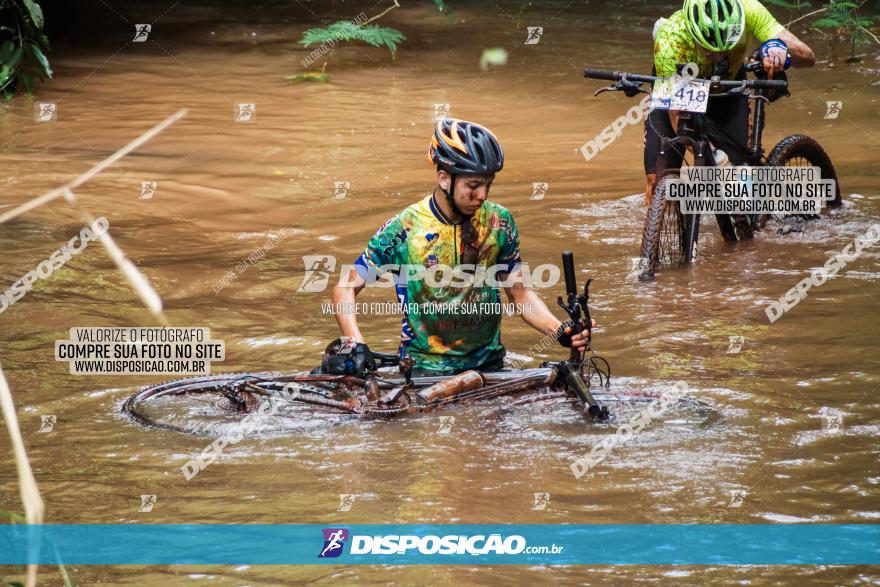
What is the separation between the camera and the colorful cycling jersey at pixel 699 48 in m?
8.48

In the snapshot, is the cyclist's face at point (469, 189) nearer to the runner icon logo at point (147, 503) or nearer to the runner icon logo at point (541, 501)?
the runner icon logo at point (541, 501)

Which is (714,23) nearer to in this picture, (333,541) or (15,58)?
(333,541)

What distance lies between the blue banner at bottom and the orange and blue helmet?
161cm

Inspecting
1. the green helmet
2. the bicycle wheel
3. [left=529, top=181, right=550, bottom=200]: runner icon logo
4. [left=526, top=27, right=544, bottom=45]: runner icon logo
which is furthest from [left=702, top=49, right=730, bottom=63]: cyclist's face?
[left=526, top=27, right=544, bottom=45]: runner icon logo

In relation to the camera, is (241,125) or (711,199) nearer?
(711,199)

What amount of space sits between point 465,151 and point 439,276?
618 millimetres

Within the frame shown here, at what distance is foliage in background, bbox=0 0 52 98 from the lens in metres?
13.6

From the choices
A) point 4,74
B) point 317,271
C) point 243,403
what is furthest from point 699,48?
point 4,74

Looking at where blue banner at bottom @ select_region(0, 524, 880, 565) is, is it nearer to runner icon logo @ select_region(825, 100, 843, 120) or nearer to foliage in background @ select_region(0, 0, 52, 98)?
runner icon logo @ select_region(825, 100, 843, 120)

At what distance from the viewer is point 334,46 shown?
1747 centimetres

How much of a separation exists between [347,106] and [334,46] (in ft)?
12.0

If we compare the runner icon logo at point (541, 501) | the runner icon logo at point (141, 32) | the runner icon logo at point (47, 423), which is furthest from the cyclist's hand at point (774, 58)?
the runner icon logo at point (141, 32)

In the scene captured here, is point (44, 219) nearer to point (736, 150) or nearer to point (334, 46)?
point (736, 150)

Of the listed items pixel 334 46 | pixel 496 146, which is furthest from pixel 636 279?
pixel 334 46
